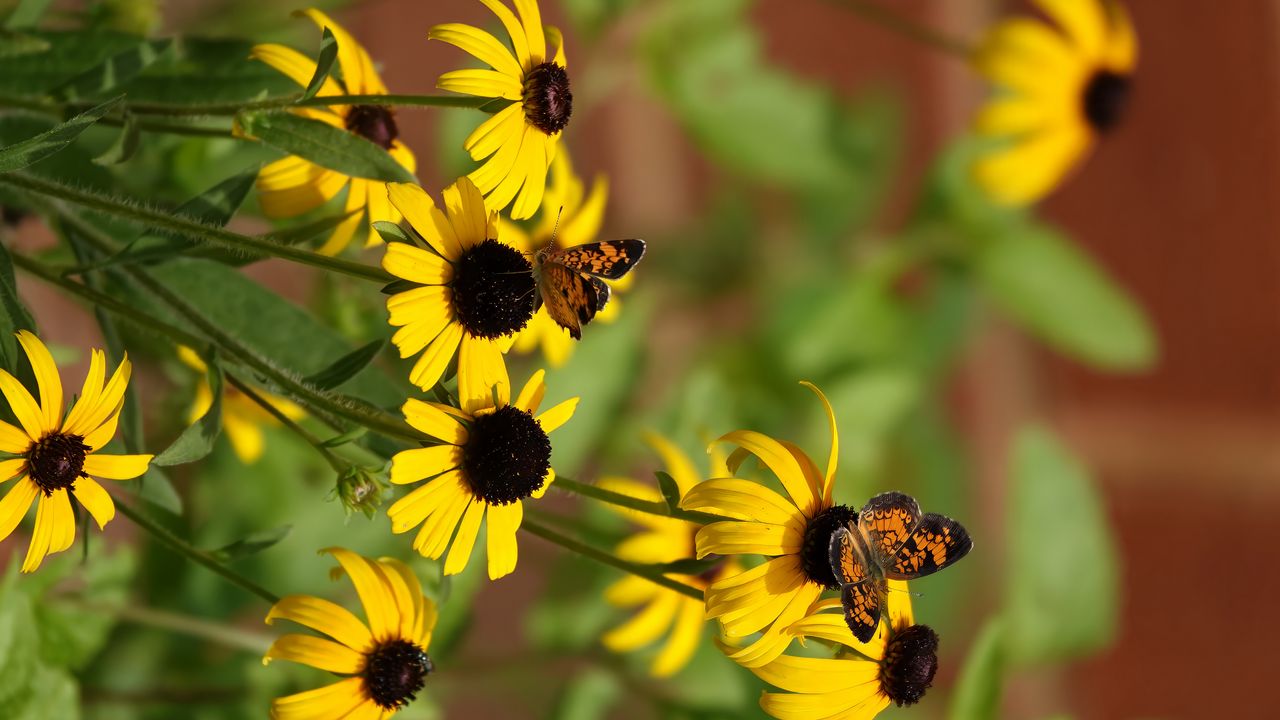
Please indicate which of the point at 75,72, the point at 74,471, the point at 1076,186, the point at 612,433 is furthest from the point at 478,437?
the point at 1076,186

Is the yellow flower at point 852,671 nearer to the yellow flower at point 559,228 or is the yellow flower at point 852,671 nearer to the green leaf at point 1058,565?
the yellow flower at point 559,228

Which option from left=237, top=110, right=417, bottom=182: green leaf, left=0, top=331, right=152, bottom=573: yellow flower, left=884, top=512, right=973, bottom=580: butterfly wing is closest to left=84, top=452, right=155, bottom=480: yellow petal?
left=0, top=331, right=152, bottom=573: yellow flower

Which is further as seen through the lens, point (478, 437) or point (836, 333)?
point (836, 333)

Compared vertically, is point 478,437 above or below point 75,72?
below

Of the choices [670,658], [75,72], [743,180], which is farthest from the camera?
[743,180]

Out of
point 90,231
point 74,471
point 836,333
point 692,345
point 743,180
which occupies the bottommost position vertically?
point 74,471

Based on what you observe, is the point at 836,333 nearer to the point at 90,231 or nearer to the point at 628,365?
the point at 628,365
